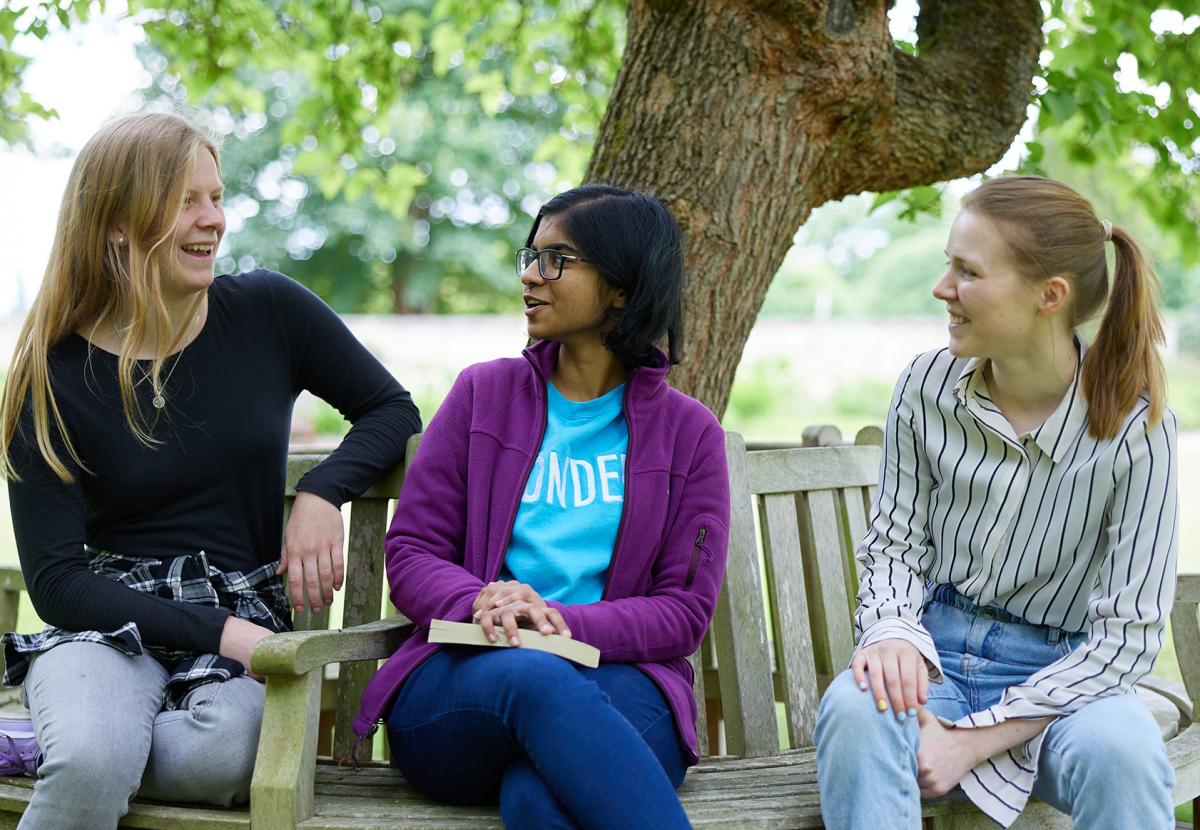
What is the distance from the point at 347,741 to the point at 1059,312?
5.82 ft

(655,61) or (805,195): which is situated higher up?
(655,61)

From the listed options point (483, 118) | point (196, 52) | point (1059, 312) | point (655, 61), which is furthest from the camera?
point (483, 118)

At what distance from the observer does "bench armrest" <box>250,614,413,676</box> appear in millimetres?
2215

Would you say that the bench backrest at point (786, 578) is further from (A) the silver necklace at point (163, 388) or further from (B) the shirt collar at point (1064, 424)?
(A) the silver necklace at point (163, 388)

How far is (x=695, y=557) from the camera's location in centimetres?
255

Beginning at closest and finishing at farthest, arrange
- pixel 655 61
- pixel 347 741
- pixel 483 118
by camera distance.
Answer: pixel 347 741
pixel 655 61
pixel 483 118

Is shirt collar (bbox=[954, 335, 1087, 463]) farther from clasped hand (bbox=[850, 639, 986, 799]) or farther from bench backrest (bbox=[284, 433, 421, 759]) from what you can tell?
bench backrest (bbox=[284, 433, 421, 759])

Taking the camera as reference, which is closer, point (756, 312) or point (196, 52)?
point (756, 312)

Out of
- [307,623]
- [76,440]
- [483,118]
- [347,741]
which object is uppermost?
[483,118]

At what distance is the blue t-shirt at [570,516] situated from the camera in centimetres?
255

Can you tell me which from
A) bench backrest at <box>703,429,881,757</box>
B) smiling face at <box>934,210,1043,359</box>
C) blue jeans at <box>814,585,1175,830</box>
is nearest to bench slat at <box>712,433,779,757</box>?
bench backrest at <box>703,429,881,757</box>

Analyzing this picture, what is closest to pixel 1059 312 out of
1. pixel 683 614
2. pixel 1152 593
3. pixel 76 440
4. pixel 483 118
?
pixel 1152 593

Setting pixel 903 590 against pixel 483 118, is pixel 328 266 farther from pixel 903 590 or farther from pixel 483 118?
pixel 903 590

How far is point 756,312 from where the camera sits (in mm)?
3662
